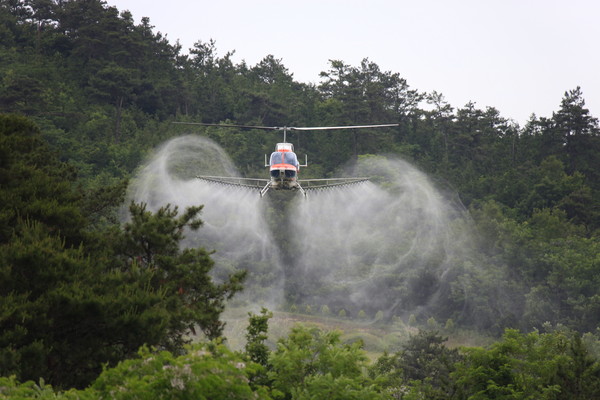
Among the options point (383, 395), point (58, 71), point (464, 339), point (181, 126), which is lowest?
point (464, 339)

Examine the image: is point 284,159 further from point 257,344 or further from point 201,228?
point 201,228

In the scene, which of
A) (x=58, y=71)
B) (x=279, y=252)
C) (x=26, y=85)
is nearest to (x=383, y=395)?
(x=279, y=252)

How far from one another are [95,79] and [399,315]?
35.6 meters

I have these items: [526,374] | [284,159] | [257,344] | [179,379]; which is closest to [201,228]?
[284,159]

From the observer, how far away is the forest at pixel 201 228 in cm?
1639

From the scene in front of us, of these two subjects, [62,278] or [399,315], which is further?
[399,315]

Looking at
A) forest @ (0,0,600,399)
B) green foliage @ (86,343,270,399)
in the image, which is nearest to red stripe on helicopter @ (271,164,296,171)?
forest @ (0,0,600,399)

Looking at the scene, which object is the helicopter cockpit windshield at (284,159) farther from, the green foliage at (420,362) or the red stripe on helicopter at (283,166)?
the green foliage at (420,362)

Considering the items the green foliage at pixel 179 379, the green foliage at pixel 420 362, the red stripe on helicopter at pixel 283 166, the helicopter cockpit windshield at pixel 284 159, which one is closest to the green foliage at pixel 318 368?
the green foliage at pixel 179 379

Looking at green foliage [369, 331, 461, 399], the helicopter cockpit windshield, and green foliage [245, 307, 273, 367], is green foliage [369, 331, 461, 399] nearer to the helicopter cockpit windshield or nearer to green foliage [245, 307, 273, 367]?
the helicopter cockpit windshield

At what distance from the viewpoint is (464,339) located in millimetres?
49594

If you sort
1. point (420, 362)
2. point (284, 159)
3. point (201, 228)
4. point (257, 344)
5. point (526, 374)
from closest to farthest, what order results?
1. point (257, 344)
2. point (526, 374)
3. point (284, 159)
4. point (420, 362)
5. point (201, 228)

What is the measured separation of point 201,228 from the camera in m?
58.1

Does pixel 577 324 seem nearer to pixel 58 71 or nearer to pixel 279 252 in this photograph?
pixel 279 252
